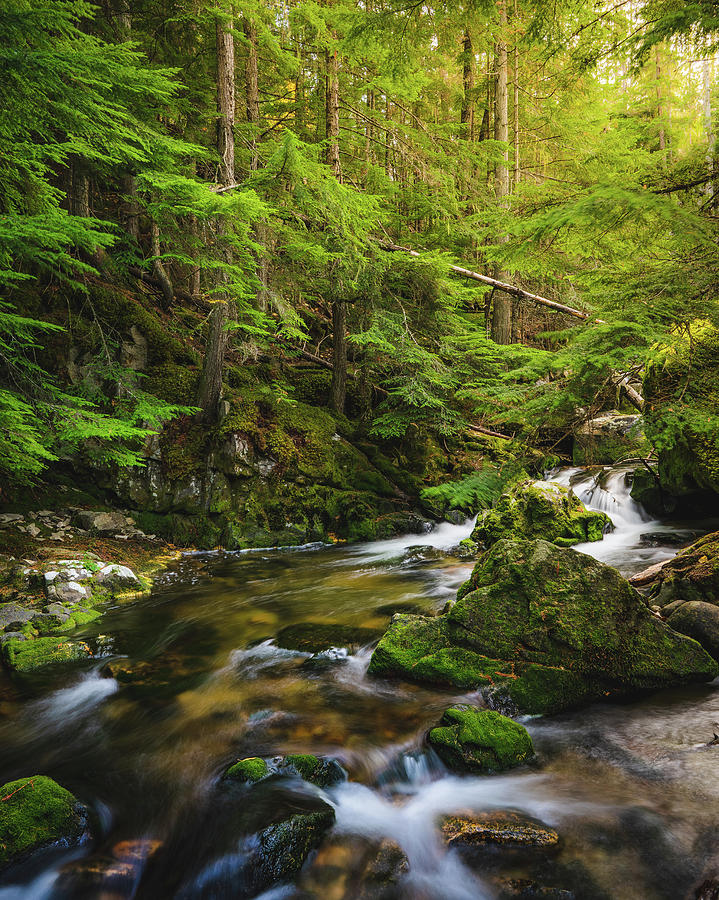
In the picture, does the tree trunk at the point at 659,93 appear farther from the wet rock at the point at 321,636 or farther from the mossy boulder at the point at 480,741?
the mossy boulder at the point at 480,741

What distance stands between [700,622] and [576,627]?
4.29ft

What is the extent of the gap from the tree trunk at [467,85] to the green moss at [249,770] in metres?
16.3

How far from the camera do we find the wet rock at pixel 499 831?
2717mm

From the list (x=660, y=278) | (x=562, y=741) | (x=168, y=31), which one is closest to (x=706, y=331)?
(x=660, y=278)

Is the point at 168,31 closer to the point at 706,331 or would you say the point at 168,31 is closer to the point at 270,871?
the point at 706,331

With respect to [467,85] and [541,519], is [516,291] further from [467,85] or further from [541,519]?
[467,85]

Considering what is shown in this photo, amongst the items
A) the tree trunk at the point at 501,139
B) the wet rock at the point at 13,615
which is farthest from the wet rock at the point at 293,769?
the tree trunk at the point at 501,139

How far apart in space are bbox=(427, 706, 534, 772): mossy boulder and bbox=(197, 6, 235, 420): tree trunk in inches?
294

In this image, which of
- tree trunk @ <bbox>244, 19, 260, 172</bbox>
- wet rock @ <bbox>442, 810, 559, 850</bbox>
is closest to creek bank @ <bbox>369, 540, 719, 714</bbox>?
wet rock @ <bbox>442, 810, 559, 850</bbox>

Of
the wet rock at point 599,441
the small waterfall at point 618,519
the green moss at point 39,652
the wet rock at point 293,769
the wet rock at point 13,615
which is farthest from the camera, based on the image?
the wet rock at point 599,441

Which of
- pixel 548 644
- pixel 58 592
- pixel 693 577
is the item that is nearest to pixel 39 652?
pixel 58 592

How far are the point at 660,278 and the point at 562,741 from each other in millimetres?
3989

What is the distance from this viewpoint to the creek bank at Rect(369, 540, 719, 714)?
393 cm

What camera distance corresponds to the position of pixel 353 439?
1256 cm
